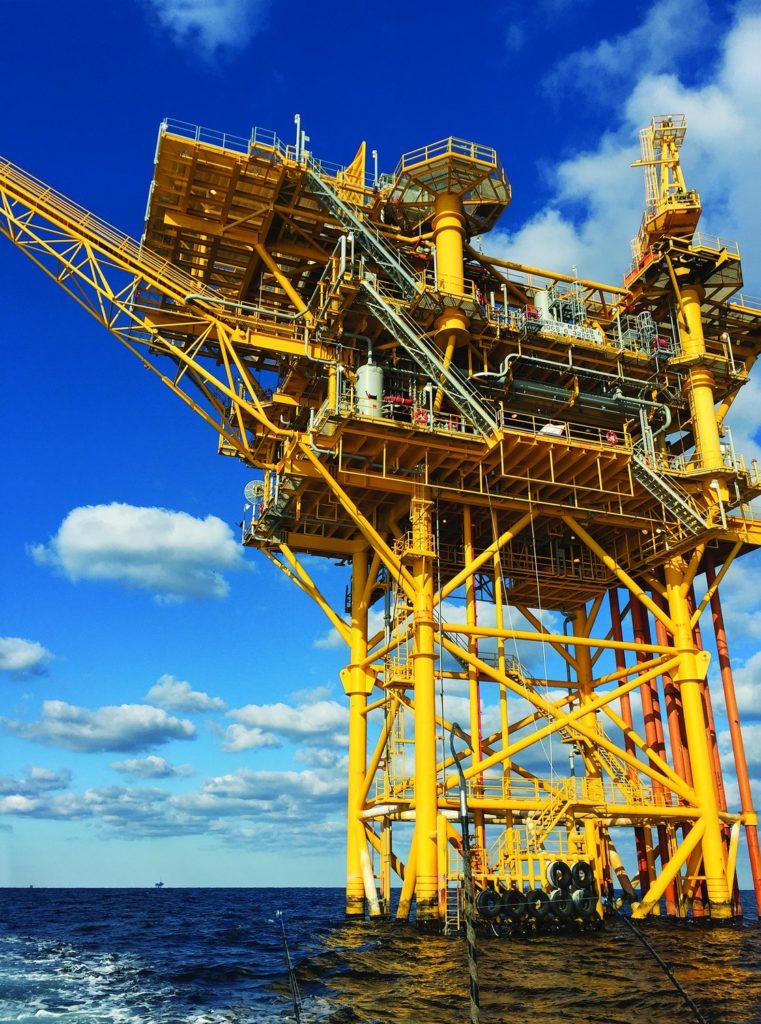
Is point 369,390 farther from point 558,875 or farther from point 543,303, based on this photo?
point 558,875

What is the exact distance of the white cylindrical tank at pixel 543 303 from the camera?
1264 inches

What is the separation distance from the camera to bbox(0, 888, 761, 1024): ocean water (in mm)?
15539

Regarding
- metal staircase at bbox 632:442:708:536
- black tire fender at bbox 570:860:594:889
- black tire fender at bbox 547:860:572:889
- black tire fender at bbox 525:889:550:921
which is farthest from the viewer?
metal staircase at bbox 632:442:708:536

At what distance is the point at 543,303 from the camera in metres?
32.5

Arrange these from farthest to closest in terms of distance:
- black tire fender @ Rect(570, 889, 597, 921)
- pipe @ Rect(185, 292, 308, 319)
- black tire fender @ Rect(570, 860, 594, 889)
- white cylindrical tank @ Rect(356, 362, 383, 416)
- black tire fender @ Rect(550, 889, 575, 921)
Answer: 1. pipe @ Rect(185, 292, 308, 319)
2. white cylindrical tank @ Rect(356, 362, 383, 416)
3. black tire fender @ Rect(570, 860, 594, 889)
4. black tire fender @ Rect(570, 889, 597, 921)
5. black tire fender @ Rect(550, 889, 575, 921)

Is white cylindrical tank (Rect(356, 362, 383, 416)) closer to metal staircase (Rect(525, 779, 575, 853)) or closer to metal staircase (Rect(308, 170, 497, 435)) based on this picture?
metal staircase (Rect(308, 170, 497, 435))

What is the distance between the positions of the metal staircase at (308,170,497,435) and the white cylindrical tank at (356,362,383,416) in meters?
1.34

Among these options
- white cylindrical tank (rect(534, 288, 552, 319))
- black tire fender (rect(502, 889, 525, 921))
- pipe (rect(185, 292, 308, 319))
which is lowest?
black tire fender (rect(502, 889, 525, 921))

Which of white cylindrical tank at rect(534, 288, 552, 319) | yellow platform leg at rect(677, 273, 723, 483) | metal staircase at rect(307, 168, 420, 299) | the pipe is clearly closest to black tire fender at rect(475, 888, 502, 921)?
yellow platform leg at rect(677, 273, 723, 483)

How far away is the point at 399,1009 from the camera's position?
1546 centimetres

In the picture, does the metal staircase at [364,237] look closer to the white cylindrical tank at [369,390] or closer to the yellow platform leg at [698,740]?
the white cylindrical tank at [369,390]

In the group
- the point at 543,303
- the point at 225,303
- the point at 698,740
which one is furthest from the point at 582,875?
the point at 225,303

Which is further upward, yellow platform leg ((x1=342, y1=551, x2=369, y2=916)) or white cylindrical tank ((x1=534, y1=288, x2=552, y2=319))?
white cylindrical tank ((x1=534, y1=288, x2=552, y2=319))

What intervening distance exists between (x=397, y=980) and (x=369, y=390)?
16074 mm
